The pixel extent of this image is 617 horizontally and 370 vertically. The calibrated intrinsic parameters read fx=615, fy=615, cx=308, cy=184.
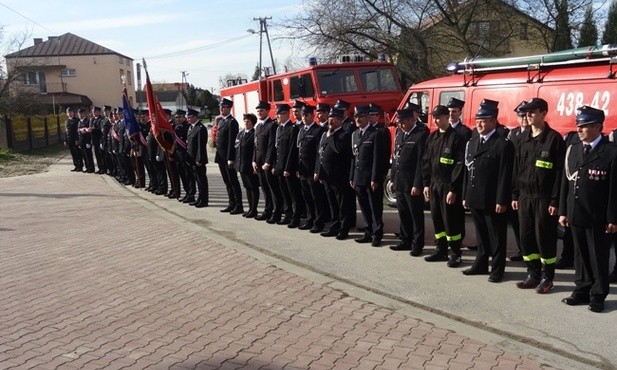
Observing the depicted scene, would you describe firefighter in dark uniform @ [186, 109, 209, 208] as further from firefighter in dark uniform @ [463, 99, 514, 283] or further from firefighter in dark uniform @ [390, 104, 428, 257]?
firefighter in dark uniform @ [463, 99, 514, 283]

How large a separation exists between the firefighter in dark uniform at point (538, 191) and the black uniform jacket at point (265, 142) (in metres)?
4.50

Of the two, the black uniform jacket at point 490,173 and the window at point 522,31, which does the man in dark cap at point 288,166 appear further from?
the window at point 522,31

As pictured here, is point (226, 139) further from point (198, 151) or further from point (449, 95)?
point (449, 95)

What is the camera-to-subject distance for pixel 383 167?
26.2 ft

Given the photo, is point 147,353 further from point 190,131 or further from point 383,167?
point 190,131

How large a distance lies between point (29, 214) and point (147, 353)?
819 cm

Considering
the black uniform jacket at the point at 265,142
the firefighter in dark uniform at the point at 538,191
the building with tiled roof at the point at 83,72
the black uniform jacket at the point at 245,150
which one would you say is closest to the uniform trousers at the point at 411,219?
the firefighter in dark uniform at the point at 538,191

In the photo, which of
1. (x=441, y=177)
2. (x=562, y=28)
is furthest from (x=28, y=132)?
(x=441, y=177)

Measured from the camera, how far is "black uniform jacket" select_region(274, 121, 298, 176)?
31.0ft

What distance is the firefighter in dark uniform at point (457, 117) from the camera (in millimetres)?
7082

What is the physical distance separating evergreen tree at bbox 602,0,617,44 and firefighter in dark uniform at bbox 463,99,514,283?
2382 cm

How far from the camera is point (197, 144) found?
11453 mm

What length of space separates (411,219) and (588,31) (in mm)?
20213

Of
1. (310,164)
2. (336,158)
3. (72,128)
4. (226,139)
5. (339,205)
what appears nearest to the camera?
(336,158)
